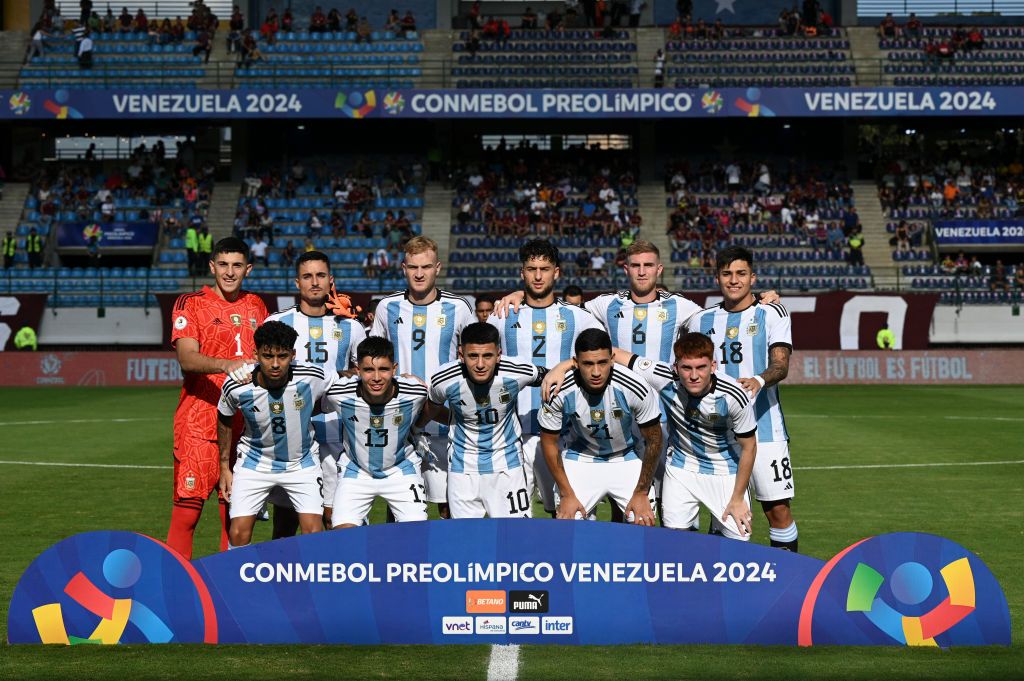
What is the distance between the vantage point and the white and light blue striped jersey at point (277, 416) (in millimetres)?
6980

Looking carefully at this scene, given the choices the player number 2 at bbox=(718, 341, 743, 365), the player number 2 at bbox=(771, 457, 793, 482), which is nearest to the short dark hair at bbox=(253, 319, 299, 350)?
the player number 2 at bbox=(718, 341, 743, 365)

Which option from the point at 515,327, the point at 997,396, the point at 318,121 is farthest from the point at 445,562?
the point at 318,121

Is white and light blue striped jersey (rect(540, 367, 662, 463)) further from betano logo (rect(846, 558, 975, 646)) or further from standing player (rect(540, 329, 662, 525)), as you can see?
betano logo (rect(846, 558, 975, 646))

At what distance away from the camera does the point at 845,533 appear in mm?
9359

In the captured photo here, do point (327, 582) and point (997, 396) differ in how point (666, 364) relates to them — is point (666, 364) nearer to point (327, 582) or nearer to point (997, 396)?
point (327, 582)

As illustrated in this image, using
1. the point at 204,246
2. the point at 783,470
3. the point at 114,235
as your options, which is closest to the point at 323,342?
the point at 783,470

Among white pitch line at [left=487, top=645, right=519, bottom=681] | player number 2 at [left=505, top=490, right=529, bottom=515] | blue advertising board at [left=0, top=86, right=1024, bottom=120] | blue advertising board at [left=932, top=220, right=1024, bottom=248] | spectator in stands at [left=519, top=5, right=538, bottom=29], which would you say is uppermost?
spectator in stands at [left=519, top=5, right=538, bottom=29]

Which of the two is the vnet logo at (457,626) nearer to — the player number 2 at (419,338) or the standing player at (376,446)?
the standing player at (376,446)

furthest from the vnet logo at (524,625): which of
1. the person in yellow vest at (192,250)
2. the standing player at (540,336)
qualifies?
the person in yellow vest at (192,250)

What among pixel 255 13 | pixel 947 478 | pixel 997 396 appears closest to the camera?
pixel 947 478

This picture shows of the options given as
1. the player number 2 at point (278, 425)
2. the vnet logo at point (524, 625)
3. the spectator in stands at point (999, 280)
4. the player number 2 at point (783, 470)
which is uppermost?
the spectator in stands at point (999, 280)

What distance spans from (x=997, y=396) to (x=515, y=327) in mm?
18227

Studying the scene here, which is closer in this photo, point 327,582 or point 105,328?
point 327,582

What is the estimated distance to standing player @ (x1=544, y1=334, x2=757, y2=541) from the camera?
673cm
